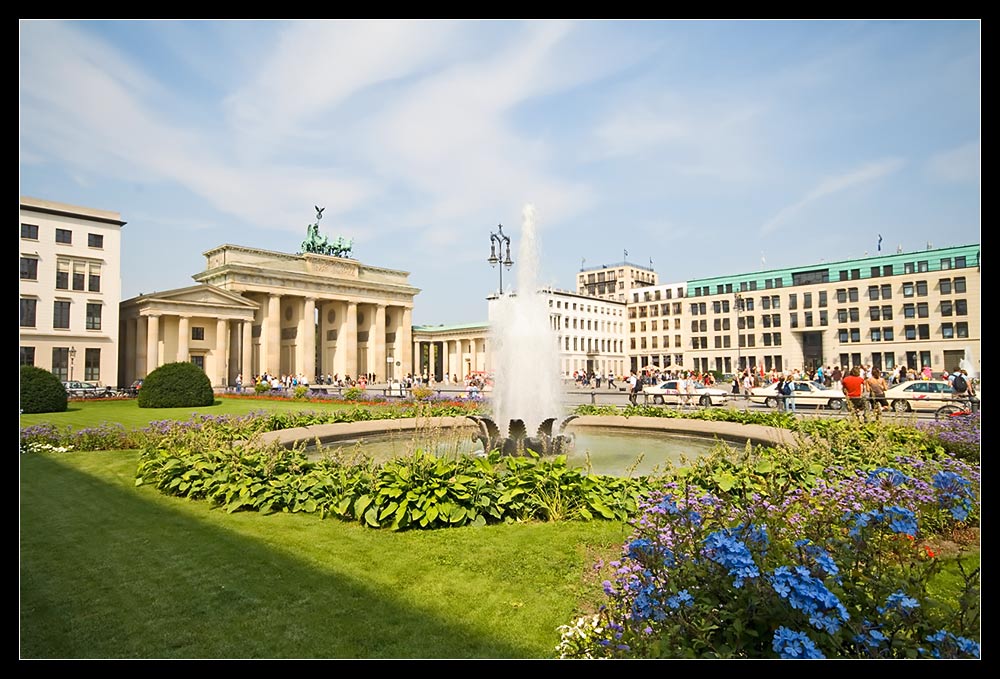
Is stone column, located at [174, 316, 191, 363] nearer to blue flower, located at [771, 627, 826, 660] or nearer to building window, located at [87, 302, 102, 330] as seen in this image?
building window, located at [87, 302, 102, 330]

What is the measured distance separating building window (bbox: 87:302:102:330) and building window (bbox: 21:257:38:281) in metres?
2.75

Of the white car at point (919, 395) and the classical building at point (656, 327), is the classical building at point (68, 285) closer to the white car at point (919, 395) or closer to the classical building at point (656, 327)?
the white car at point (919, 395)

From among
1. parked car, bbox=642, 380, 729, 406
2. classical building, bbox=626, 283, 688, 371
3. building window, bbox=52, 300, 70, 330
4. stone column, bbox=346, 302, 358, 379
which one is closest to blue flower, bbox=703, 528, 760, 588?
building window, bbox=52, 300, 70, 330

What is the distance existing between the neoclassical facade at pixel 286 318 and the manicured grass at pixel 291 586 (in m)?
44.0

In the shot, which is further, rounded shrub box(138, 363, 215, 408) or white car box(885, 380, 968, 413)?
rounded shrub box(138, 363, 215, 408)

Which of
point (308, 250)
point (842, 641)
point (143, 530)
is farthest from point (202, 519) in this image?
point (308, 250)

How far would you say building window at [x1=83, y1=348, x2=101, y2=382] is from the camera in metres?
10.2

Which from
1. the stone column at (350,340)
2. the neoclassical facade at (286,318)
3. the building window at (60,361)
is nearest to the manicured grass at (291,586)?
the building window at (60,361)

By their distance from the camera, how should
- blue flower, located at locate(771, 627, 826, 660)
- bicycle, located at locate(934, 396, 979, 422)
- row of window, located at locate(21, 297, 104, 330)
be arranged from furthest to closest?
bicycle, located at locate(934, 396, 979, 422) → row of window, located at locate(21, 297, 104, 330) → blue flower, located at locate(771, 627, 826, 660)

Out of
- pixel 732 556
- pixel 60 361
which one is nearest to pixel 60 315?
pixel 60 361
